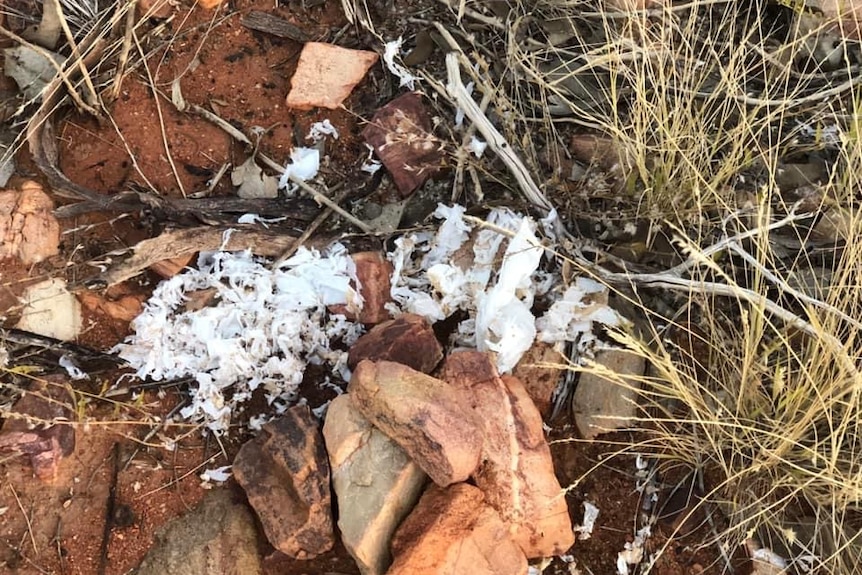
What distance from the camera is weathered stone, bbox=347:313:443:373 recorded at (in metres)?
1.83

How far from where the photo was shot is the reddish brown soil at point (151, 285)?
1.74 meters

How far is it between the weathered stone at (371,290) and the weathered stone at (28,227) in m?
0.77

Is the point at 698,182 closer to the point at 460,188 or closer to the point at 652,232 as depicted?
the point at 652,232

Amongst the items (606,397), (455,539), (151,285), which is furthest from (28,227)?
(606,397)

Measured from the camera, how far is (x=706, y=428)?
5.47ft

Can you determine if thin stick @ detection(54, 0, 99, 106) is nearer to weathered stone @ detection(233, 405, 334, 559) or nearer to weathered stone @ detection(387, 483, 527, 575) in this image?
weathered stone @ detection(233, 405, 334, 559)

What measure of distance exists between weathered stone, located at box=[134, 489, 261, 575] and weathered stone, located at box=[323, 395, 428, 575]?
0.77 ft

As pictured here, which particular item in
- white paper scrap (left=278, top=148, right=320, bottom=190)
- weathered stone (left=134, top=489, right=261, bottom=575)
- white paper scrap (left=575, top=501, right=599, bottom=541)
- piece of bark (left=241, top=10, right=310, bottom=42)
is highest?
piece of bark (left=241, top=10, right=310, bottom=42)

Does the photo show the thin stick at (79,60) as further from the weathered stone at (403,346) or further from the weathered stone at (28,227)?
the weathered stone at (403,346)

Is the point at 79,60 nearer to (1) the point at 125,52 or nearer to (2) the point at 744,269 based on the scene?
(1) the point at 125,52

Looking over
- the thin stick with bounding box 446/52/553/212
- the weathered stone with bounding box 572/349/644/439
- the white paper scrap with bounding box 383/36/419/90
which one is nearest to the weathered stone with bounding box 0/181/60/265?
the white paper scrap with bounding box 383/36/419/90

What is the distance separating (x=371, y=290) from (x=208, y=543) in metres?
0.72

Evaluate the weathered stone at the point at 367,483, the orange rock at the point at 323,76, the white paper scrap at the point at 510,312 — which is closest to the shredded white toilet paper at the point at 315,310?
the white paper scrap at the point at 510,312

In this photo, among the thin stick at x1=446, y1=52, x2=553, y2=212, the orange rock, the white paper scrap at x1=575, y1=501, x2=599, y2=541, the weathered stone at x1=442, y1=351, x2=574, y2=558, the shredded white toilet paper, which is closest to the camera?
the weathered stone at x1=442, y1=351, x2=574, y2=558
